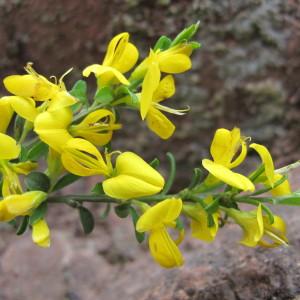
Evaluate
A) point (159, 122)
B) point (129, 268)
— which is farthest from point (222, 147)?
point (129, 268)

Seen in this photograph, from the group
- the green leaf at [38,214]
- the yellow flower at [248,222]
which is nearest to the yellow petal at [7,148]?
the green leaf at [38,214]

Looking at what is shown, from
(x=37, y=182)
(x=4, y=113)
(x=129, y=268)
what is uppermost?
(x=4, y=113)

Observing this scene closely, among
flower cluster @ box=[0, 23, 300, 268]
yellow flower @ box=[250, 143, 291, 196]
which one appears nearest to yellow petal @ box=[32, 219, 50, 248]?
flower cluster @ box=[0, 23, 300, 268]

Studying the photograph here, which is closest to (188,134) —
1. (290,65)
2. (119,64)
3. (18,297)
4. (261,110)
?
(261,110)

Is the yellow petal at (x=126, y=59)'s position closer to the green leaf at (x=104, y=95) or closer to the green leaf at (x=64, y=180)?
the green leaf at (x=104, y=95)

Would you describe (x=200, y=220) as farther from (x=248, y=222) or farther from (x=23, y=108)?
(x=23, y=108)
